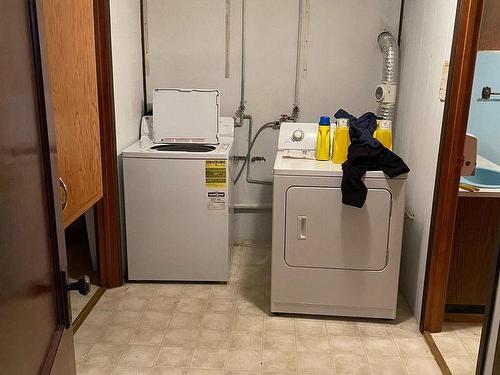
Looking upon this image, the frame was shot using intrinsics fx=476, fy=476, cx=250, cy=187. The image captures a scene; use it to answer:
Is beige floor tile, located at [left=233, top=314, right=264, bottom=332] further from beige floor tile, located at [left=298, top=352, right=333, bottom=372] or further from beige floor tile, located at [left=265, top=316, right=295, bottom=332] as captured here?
beige floor tile, located at [left=298, top=352, right=333, bottom=372]

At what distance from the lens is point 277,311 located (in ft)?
9.07

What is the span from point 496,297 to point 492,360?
0.21 metres


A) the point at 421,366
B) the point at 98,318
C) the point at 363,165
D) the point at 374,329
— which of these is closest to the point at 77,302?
the point at 98,318

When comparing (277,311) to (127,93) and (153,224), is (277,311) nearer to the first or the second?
(153,224)

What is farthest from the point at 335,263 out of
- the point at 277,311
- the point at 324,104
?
the point at 324,104

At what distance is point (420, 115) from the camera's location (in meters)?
2.81

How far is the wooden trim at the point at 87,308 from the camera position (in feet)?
8.64

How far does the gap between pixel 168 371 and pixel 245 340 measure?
45 cm

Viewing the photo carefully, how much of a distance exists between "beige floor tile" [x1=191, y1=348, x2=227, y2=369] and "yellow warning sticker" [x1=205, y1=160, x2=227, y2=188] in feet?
3.27

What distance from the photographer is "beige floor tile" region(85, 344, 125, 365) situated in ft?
7.58

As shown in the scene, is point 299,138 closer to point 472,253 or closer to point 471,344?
point 472,253

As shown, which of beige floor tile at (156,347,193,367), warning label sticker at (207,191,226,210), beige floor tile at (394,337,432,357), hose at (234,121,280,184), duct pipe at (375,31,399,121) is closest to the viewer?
beige floor tile at (156,347,193,367)

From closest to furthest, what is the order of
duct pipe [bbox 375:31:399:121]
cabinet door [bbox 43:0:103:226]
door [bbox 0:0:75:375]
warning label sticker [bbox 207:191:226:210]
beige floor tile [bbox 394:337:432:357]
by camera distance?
1. door [bbox 0:0:75:375]
2. cabinet door [bbox 43:0:103:226]
3. beige floor tile [bbox 394:337:432:357]
4. warning label sticker [bbox 207:191:226:210]
5. duct pipe [bbox 375:31:399:121]

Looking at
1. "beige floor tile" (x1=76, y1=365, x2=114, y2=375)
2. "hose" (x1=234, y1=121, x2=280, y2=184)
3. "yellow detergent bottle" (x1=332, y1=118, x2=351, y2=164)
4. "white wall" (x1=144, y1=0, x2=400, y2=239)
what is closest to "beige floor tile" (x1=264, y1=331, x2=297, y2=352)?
"beige floor tile" (x1=76, y1=365, x2=114, y2=375)
